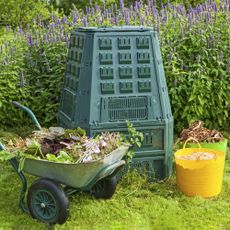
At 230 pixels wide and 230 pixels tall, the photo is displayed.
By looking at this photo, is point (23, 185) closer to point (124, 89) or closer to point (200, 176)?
point (124, 89)

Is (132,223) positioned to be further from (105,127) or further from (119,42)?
(119,42)

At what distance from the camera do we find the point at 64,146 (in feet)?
13.8

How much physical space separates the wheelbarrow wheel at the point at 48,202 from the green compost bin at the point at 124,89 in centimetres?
80

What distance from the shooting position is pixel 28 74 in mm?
6418

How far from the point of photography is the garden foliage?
5.98 m

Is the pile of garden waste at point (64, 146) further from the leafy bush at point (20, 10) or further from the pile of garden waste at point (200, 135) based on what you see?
the leafy bush at point (20, 10)

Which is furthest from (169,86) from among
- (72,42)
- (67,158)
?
(67,158)

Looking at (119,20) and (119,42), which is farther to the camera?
(119,20)

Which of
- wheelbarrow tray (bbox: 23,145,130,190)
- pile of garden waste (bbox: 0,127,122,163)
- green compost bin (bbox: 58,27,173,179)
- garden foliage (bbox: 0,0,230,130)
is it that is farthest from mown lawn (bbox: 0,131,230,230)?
garden foliage (bbox: 0,0,230,130)

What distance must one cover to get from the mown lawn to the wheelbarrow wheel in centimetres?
9

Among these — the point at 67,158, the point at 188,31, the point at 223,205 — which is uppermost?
the point at 188,31

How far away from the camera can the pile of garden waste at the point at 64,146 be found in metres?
3.97

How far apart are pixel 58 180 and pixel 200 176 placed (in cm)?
131

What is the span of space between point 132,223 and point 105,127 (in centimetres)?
90
